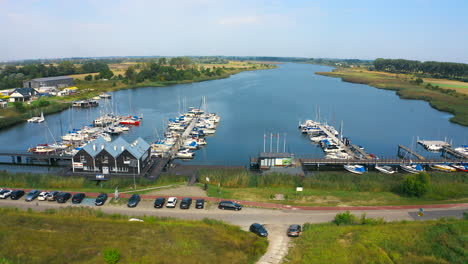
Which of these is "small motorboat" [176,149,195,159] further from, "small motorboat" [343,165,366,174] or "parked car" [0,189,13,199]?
"parked car" [0,189,13,199]

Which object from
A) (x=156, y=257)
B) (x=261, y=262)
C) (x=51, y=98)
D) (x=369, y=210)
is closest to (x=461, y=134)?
(x=369, y=210)

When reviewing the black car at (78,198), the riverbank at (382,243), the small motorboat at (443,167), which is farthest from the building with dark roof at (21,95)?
the small motorboat at (443,167)

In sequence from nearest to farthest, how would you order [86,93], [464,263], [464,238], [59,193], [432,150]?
1. [464,263]
2. [464,238]
3. [59,193]
4. [432,150]
5. [86,93]

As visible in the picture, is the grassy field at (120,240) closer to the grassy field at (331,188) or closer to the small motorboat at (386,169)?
the grassy field at (331,188)

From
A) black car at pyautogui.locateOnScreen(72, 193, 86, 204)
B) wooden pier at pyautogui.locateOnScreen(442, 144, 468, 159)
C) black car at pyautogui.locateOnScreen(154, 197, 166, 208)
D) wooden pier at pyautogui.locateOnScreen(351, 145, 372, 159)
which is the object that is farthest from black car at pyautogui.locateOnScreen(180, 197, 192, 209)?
wooden pier at pyautogui.locateOnScreen(442, 144, 468, 159)

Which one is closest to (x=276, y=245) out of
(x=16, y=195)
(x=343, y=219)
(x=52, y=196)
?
(x=343, y=219)

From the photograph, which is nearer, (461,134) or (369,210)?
(369,210)

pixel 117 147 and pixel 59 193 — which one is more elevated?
pixel 117 147

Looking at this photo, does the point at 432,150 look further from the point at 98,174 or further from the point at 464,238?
the point at 98,174
